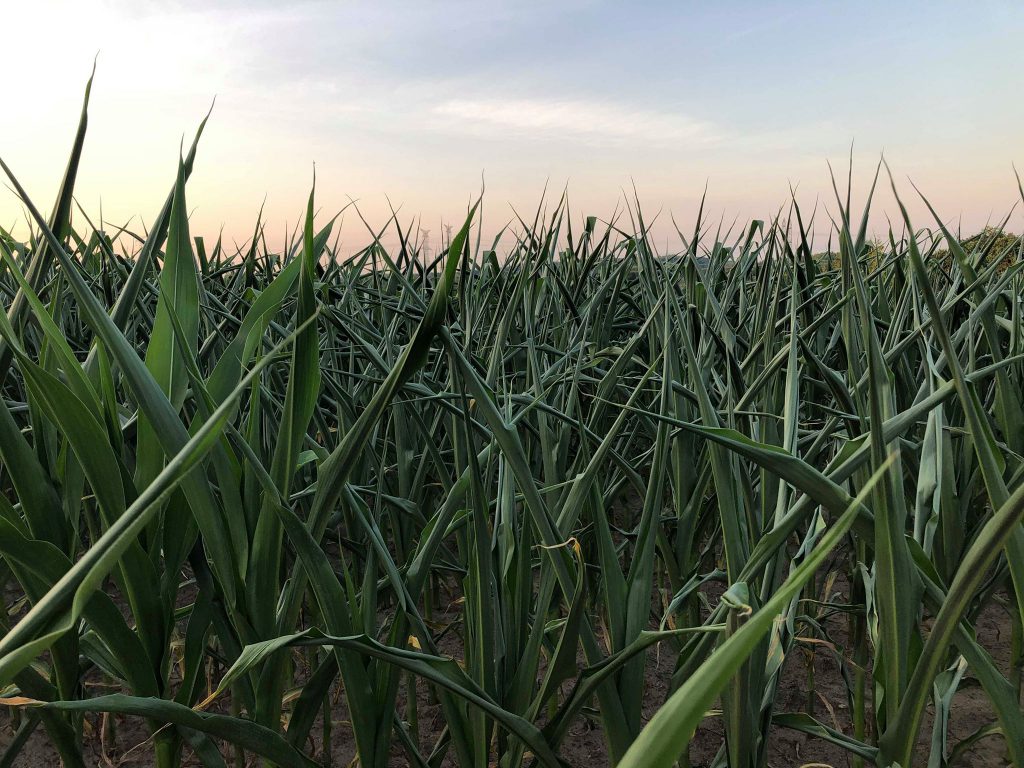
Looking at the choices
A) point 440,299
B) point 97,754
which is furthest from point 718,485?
point 97,754

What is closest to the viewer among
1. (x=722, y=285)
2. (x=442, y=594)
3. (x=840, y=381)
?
(x=840, y=381)

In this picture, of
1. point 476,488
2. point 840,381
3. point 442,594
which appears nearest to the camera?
point 476,488

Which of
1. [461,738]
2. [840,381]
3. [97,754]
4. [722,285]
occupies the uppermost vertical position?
[722,285]

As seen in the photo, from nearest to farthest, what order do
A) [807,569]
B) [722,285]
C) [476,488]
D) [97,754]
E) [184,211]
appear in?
[807,569]
[476,488]
[184,211]
[97,754]
[722,285]

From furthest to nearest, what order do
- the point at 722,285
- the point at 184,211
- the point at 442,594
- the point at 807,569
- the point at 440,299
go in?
the point at 722,285, the point at 442,594, the point at 184,211, the point at 440,299, the point at 807,569

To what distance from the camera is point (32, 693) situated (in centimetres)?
61

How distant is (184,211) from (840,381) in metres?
0.69

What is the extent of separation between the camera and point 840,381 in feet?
2.72

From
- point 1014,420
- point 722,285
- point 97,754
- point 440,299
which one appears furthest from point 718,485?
point 722,285

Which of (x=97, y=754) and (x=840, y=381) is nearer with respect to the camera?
(x=840, y=381)

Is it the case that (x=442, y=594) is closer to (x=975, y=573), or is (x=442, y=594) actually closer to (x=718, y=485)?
(x=718, y=485)

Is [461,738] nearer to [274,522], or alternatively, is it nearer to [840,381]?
[274,522]

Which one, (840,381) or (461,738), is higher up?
(840,381)

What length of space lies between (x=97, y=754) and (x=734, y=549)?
0.92m
